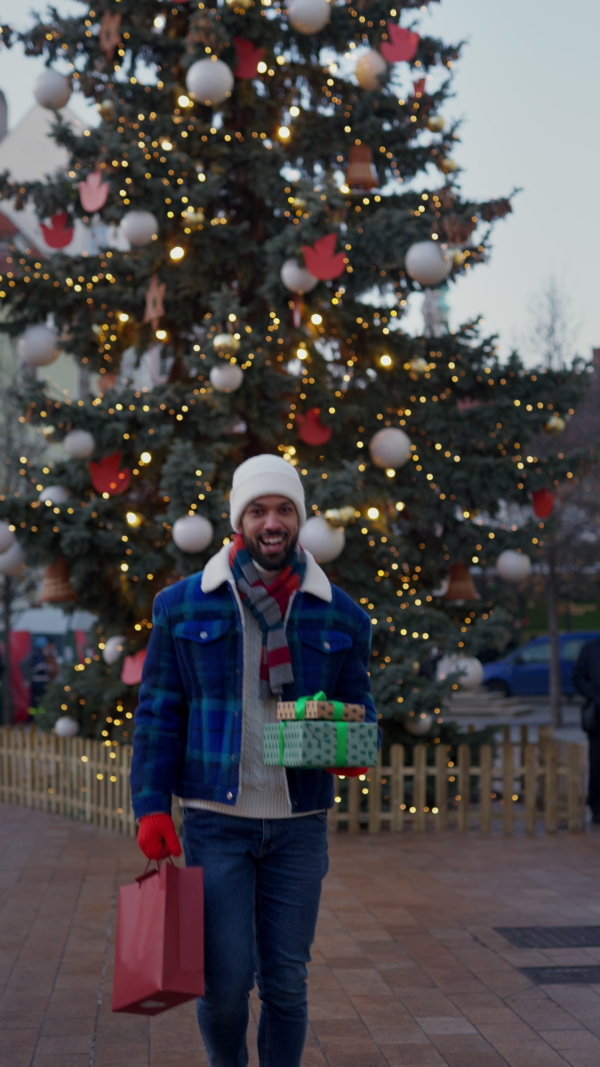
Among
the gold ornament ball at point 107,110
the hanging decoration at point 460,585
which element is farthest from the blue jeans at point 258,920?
the gold ornament ball at point 107,110

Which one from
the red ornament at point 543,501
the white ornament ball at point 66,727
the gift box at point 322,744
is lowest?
the white ornament ball at point 66,727

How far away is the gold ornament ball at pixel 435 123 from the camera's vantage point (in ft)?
37.5

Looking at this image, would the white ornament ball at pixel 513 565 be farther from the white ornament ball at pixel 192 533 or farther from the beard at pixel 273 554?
the beard at pixel 273 554

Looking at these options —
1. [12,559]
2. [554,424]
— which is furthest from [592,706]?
[12,559]

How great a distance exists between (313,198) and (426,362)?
219 cm

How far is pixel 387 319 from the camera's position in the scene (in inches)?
445

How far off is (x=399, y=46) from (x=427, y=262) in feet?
7.72

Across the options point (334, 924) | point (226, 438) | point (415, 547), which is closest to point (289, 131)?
point (226, 438)

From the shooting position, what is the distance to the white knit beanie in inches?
140

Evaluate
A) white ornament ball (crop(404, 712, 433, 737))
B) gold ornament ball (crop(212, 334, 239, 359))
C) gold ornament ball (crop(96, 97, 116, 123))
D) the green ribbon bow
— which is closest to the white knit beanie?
the green ribbon bow

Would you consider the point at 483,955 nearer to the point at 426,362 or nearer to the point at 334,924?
the point at 334,924

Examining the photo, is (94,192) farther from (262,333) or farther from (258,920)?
(258,920)

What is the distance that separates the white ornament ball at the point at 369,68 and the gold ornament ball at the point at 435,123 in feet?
2.01

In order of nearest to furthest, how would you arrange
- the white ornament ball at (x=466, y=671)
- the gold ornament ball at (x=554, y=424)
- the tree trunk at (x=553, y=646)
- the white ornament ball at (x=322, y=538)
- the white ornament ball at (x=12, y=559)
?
the white ornament ball at (x=322, y=538) → the white ornament ball at (x=466, y=671) → the white ornament ball at (x=12, y=559) → the gold ornament ball at (x=554, y=424) → the tree trunk at (x=553, y=646)
